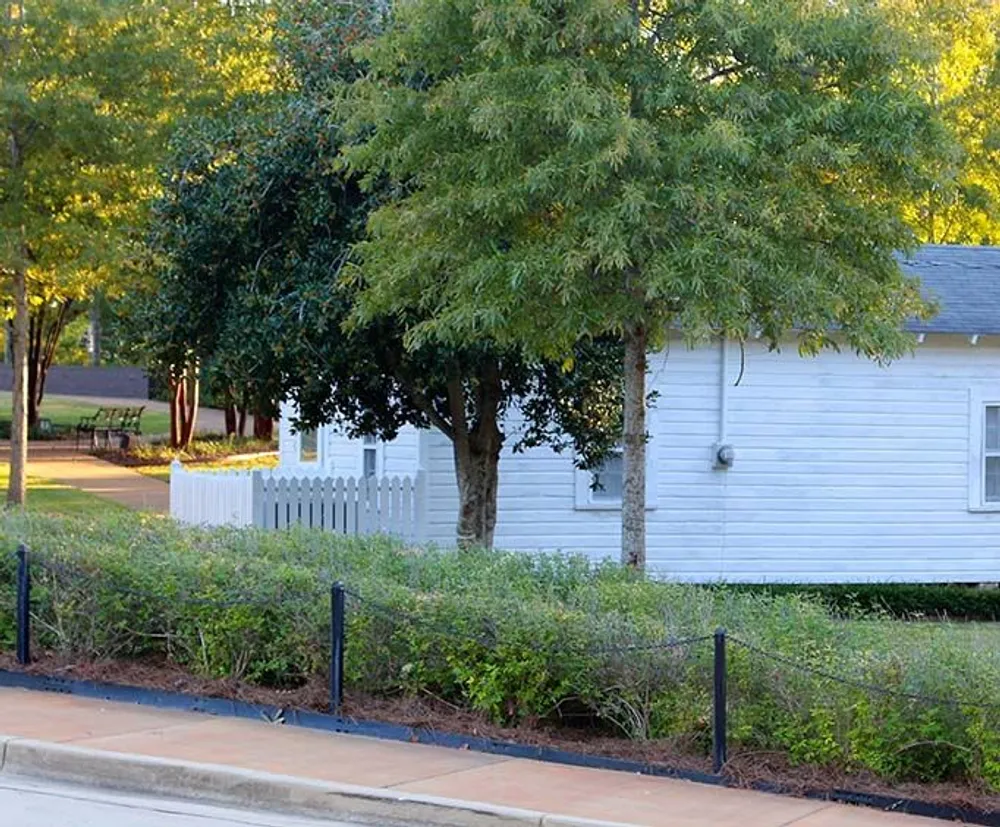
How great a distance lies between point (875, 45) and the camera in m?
13.1

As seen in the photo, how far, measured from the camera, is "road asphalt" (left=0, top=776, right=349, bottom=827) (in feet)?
27.2

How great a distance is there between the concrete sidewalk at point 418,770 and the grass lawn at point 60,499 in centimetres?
1524

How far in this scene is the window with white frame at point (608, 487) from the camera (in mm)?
21234

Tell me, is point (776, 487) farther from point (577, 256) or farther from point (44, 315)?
point (44, 315)

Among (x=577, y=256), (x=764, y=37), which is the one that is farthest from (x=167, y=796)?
(x=764, y=37)

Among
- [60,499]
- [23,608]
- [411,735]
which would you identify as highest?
[23,608]

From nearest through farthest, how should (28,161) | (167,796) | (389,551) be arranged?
(167,796) < (389,551) < (28,161)

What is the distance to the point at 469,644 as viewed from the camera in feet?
33.2

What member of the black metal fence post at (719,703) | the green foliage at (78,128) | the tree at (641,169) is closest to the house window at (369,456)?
the green foliage at (78,128)

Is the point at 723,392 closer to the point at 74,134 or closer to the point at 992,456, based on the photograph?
the point at 992,456

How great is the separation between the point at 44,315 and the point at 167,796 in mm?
40903

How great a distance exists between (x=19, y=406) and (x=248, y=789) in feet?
59.8

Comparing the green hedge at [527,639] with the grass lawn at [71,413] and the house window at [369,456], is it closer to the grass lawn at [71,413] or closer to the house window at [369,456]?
the house window at [369,456]

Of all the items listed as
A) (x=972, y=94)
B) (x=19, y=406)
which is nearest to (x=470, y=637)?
(x=19, y=406)
